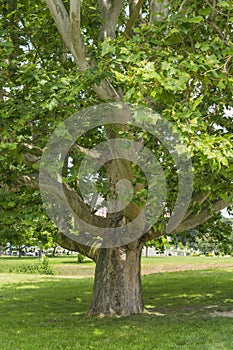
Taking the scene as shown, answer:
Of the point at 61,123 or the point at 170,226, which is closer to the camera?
the point at 61,123

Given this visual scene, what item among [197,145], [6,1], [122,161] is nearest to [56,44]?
[6,1]

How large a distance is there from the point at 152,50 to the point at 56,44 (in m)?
4.09

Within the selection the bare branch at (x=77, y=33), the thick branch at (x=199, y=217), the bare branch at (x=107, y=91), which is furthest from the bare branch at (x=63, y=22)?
the thick branch at (x=199, y=217)

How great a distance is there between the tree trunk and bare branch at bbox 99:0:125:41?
474 centimetres

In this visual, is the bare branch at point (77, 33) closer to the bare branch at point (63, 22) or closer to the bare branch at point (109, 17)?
the bare branch at point (63, 22)

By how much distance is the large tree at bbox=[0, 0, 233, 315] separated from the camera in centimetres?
624

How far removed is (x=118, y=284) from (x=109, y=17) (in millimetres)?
5798

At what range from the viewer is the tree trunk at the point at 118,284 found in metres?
10.3

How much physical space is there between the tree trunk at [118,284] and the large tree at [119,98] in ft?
0.07

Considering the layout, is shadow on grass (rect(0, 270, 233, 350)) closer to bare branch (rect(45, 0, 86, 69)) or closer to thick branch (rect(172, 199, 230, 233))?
thick branch (rect(172, 199, 230, 233))

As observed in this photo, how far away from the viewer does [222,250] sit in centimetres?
1393

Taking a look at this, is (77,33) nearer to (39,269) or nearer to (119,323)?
(119,323)

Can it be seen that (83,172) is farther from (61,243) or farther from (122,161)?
(61,243)

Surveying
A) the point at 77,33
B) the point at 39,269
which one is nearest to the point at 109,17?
the point at 77,33
